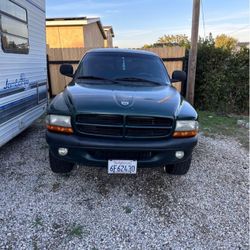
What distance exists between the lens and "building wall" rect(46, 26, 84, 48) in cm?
1748

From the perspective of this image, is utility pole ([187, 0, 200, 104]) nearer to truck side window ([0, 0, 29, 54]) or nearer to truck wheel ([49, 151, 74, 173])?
truck side window ([0, 0, 29, 54])

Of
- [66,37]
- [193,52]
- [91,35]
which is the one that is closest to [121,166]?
[193,52]

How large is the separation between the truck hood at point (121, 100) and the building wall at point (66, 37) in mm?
15148

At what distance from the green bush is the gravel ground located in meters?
4.01

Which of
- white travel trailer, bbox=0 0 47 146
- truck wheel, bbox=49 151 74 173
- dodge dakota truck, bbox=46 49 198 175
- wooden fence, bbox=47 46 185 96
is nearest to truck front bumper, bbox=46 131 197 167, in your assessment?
dodge dakota truck, bbox=46 49 198 175

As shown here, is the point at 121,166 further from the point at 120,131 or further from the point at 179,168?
the point at 179,168

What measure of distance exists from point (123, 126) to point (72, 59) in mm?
7083

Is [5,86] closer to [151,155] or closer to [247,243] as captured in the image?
[151,155]

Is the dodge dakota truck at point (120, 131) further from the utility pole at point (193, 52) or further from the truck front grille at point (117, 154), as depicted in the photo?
the utility pole at point (193, 52)

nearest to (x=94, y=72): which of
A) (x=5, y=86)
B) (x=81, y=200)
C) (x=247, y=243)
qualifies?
(x=5, y=86)

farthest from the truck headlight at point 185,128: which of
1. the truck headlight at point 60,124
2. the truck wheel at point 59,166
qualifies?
the truck wheel at point 59,166

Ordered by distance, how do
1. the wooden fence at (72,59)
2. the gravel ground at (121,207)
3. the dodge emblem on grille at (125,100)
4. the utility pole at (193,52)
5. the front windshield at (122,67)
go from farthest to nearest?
1. the wooden fence at (72,59)
2. the utility pole at (193,52)
3. the front windshield at (122,67)
4. the dodge emblem on grille at (125,100)
5. the gravel ground at (121,207)

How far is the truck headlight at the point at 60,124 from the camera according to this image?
3.04m

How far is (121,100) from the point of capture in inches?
125
